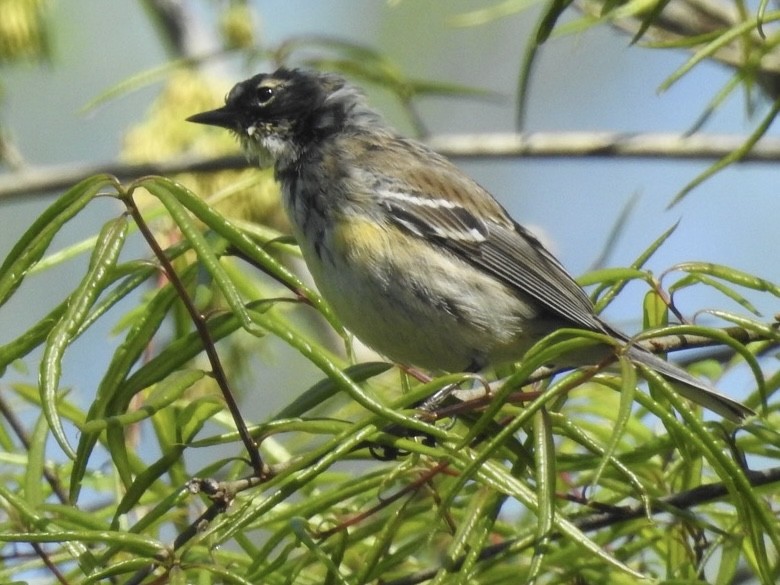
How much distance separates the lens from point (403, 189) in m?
4.13

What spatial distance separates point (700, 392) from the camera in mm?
3096

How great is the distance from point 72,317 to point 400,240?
211 centimetres

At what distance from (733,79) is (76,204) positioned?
5.23 ft

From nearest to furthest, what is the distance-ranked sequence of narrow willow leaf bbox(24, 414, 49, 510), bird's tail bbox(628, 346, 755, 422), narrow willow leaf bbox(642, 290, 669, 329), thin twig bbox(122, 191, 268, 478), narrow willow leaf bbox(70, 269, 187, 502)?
thin twig bbox(122, 191, 268, 478) → narrow willow leaf bbox(70, 269, 187, 502) → narrow willow leaf bbox(24, 414, 49, 510) → narrow willow leaf bbox(642, 290, 669, 329) → bird's tail bbox(628, 346, 755, 422)

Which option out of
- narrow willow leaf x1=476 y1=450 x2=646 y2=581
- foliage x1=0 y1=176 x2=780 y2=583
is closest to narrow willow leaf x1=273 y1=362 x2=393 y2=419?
foliage x1=0 y1=176 x2=780 y2=583

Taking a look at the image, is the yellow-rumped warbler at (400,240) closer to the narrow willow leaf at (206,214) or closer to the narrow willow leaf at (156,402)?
the narrow willow leaf at (156,402)

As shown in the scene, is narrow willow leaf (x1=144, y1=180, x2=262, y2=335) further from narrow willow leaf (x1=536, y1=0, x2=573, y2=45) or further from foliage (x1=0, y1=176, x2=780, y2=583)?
narrow willow leaf (x1=536, y1=0, x2=573, y2=45)

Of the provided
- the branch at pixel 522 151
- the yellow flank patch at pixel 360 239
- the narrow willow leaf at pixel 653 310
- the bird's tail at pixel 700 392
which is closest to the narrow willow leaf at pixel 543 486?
the narrow willow leaf at pixel 653 310

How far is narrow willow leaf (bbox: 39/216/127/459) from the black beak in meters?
2.50

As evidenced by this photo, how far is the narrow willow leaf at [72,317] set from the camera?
1848 mm

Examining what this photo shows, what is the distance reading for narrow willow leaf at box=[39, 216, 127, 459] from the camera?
1848 millimetres

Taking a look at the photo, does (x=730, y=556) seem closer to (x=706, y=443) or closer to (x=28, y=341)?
(x=706, y=443)

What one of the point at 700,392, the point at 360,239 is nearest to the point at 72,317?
the point at 700,392

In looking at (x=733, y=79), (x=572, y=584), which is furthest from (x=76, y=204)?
(x=733, y=79)
